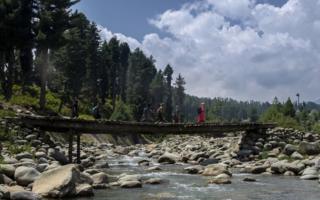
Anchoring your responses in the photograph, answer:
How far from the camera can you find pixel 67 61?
86000mm

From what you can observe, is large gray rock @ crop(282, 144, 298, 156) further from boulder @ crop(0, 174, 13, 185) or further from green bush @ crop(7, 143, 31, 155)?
boulder @ crop(0, 174, 13, 185)

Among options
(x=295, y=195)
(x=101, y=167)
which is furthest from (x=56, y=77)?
(x=295, y=195)

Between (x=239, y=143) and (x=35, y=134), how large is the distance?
69.0ft

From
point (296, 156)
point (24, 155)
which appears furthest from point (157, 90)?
point (24, 155)

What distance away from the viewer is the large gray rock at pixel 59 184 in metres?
19.0

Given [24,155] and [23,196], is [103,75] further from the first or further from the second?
[23,196]

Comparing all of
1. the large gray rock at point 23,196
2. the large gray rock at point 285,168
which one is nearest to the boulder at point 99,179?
the large gray rock at point 23,196

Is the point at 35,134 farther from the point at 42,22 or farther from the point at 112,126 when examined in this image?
the point at 42,22

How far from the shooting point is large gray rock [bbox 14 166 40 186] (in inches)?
819

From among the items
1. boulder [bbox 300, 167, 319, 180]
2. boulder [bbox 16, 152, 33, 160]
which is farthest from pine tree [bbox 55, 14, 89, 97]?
boulder [bbox 300, 167, 319, 180]

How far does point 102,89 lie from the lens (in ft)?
387

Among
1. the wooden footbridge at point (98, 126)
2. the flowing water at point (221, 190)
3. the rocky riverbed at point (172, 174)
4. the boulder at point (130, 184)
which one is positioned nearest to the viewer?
the rocky riverbed at point (172, 174)

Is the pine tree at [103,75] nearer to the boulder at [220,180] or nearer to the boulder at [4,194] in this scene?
the boulder at [220,180]

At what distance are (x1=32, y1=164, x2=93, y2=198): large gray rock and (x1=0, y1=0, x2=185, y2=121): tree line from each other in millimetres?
35528
